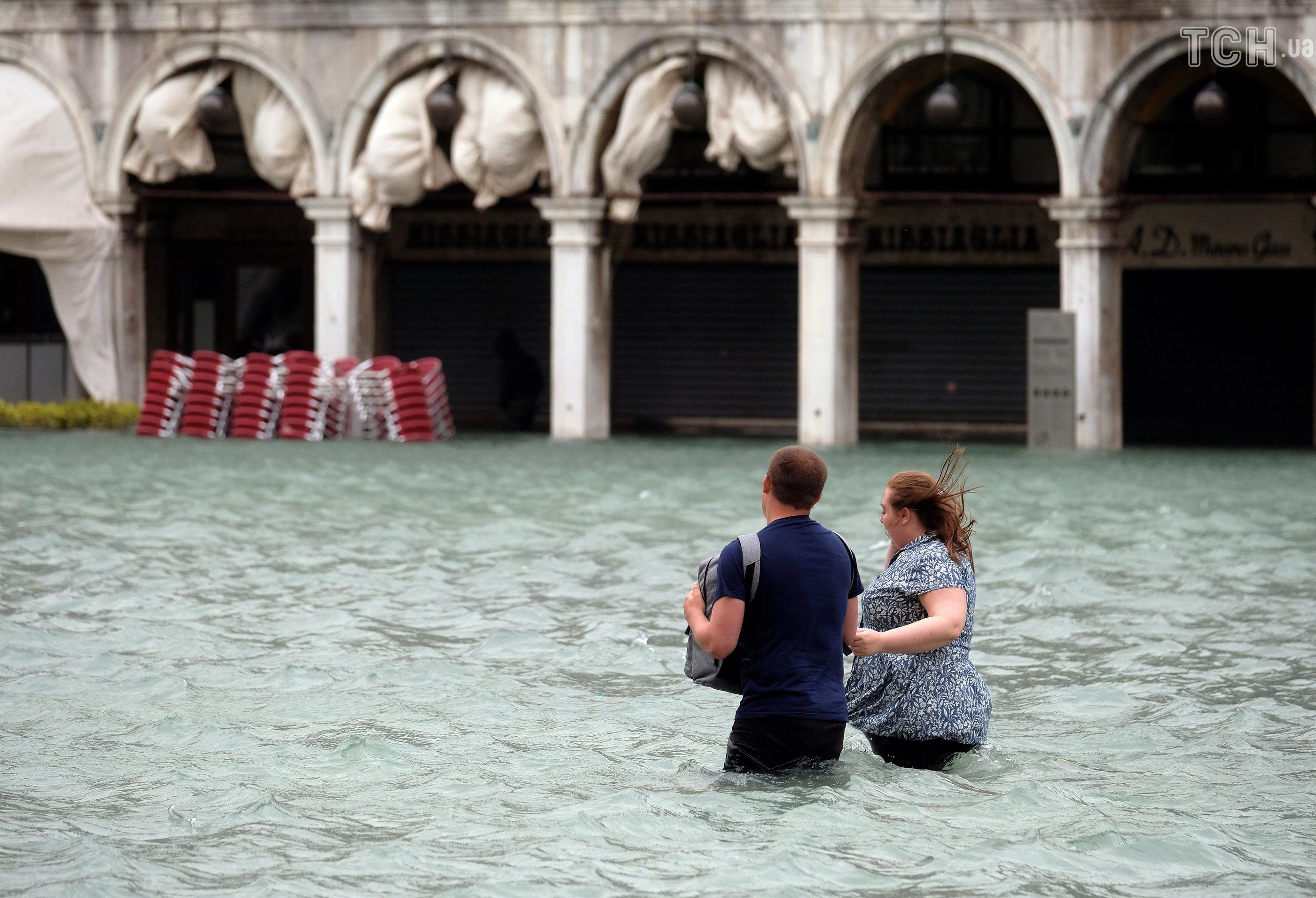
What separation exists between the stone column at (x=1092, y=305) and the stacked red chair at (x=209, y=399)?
9.88 meters

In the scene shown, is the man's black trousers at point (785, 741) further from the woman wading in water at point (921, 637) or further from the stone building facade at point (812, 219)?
the stone building facade at point (812, 219)

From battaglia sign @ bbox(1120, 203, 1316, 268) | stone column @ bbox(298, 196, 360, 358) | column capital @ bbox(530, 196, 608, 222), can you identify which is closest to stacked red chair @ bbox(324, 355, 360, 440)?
stone column @ bbox(298, 196, 360, 358)

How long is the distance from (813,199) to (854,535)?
32.0 ft

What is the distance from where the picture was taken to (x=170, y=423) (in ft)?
84.3

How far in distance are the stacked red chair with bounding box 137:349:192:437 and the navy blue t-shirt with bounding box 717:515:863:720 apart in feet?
64.7

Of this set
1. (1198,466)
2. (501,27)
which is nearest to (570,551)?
(1198,466)

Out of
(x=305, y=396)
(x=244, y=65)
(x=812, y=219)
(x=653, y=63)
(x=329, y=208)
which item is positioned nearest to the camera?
(x=812, y=219)

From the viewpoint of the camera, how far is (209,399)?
83.7 feet

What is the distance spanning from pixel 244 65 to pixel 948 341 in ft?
32.1

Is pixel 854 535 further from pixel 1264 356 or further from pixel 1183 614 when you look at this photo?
pixel 1264 356

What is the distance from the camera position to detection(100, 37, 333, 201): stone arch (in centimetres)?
2589

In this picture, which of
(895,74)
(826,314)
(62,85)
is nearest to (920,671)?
(826,314)

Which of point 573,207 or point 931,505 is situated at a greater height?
point 573,207

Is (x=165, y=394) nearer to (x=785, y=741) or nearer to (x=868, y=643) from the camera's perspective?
(x=785, y=741)
